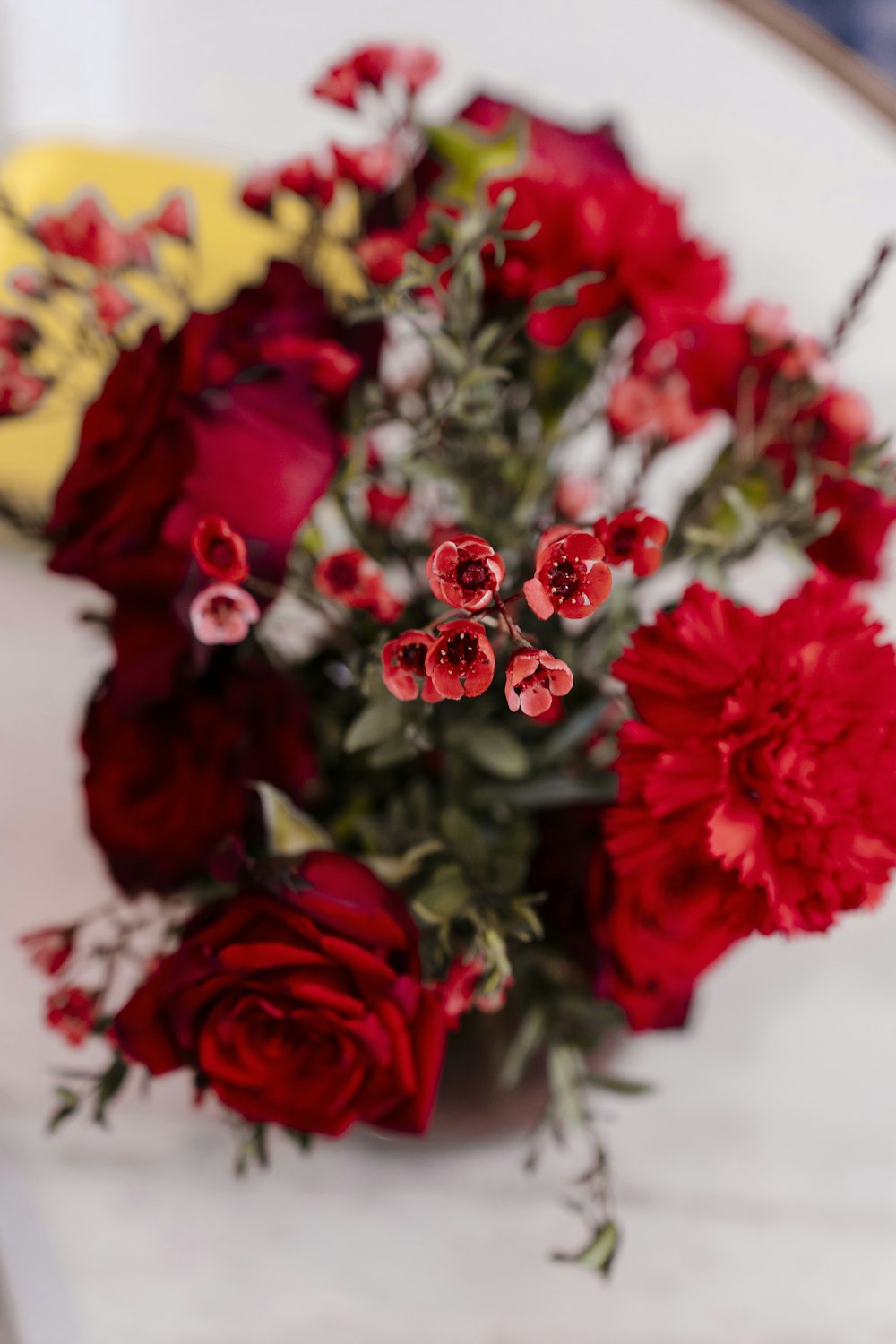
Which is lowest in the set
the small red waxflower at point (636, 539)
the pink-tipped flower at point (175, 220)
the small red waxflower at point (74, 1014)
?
the small red waxflower at point (74, 1014)

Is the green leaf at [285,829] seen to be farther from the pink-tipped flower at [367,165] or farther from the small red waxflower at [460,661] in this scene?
the pink-tipped flower at [367,165]

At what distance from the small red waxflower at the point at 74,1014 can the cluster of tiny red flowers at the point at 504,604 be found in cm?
18

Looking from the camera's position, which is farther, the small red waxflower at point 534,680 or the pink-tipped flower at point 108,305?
the pink-tipped flower at point 108,305

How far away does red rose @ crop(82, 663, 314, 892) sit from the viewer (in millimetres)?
327

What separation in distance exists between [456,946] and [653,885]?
8 cm

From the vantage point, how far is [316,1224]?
1.25ft

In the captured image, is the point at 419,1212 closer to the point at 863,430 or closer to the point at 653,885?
the point at 653,885

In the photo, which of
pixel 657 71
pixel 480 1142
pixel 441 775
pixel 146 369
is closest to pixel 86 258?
pixel 146 369

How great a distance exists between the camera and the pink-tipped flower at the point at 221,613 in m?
0.26

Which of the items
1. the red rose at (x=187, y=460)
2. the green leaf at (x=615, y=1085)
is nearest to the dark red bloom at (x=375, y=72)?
the red rose at (x=187, y=460)

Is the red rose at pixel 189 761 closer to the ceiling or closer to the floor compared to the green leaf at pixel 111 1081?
closer to the ceiling

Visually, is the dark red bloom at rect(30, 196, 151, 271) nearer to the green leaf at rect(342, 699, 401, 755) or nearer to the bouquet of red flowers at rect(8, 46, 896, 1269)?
the bouquet of red flowers at rect(8, 46, 896, 1269)

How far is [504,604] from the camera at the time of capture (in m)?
0.20

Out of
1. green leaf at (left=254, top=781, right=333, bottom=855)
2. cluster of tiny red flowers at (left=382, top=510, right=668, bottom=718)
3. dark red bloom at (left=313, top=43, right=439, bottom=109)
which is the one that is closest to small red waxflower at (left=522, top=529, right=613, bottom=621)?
cluster of tiny red flowers at (left=382, top=510, right=668, bottom=718)
